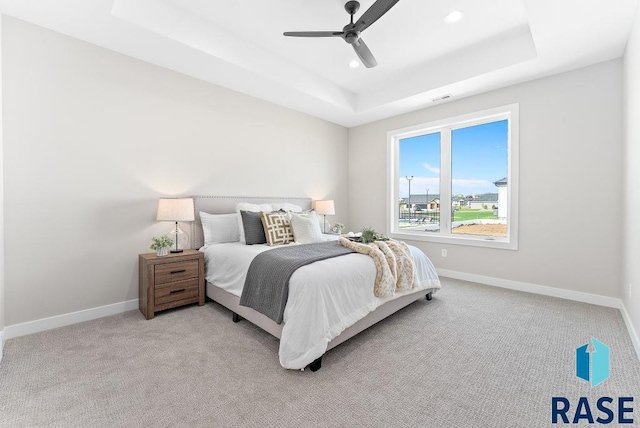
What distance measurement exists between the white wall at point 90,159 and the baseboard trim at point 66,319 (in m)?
0.06

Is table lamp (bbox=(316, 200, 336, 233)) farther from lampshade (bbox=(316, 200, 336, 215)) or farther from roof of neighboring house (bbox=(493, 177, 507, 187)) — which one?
roof of neighboring house (bbox=(493, 177, 507, 187))

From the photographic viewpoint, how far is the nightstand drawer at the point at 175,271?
2812 mm

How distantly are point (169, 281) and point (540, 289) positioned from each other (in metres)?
4.41

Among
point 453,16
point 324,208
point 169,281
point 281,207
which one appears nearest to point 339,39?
point 453,16

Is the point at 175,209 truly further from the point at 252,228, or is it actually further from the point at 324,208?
the point at 324,208

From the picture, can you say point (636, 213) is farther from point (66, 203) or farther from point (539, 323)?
point (66, 203)

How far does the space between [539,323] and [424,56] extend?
10.9ft

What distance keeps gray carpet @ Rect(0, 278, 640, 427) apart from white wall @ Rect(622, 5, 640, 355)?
0.34 m

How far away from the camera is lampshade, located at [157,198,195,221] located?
2955 millimetres

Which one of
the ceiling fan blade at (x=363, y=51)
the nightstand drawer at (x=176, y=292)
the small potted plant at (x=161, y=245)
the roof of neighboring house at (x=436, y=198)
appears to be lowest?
the nightstand drawer at (x=176, y=292)

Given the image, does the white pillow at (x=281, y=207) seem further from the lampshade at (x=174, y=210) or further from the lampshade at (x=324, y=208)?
the lampshade at (x=174, y=210)

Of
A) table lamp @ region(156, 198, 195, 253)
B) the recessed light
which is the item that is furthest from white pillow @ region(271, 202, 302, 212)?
the recessed light

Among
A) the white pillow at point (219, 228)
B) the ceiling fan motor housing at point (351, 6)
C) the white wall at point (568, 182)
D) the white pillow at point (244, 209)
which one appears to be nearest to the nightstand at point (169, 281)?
the white pillow at point (219, 228)

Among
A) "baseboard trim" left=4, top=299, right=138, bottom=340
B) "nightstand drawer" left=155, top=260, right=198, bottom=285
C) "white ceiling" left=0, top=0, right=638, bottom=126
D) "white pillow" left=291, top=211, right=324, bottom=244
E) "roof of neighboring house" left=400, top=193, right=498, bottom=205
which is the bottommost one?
"baseboard trim" left=4, top=299, right=138, bottom=340
